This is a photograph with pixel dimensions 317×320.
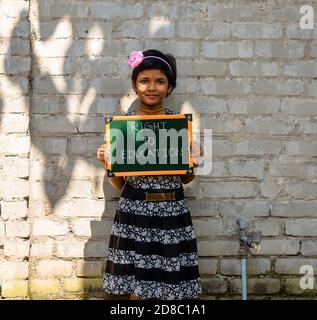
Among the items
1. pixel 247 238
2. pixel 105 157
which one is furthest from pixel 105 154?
pixel 247 238

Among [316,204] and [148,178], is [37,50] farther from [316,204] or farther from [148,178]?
[316,204]

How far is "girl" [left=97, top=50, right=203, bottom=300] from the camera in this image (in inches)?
118

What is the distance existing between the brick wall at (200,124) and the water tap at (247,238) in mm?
57

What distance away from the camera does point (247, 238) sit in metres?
3.37

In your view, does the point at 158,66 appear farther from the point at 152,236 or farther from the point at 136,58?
the point at 152,236

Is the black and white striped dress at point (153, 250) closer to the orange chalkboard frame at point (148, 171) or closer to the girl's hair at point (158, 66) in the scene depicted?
the orange chalkboard frame at point (148, 171)

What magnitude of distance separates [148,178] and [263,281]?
117cm

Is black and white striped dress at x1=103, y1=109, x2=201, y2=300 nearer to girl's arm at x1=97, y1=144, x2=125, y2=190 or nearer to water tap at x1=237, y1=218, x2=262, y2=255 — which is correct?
girl's arm at x1=97, y1=144, x2=125, y2=190

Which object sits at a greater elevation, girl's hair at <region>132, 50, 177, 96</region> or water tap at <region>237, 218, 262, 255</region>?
girl's hair at <region>132, 50, 177, 96</region>

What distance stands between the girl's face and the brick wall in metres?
0.38

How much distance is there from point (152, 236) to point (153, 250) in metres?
0.08

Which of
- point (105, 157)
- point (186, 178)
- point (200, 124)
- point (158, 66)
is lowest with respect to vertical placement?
point (186, 178)

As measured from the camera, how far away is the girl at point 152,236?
2998mm

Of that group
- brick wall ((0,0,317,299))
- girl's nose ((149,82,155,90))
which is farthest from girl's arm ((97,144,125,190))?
girl's nose ((149,82,155,90))
